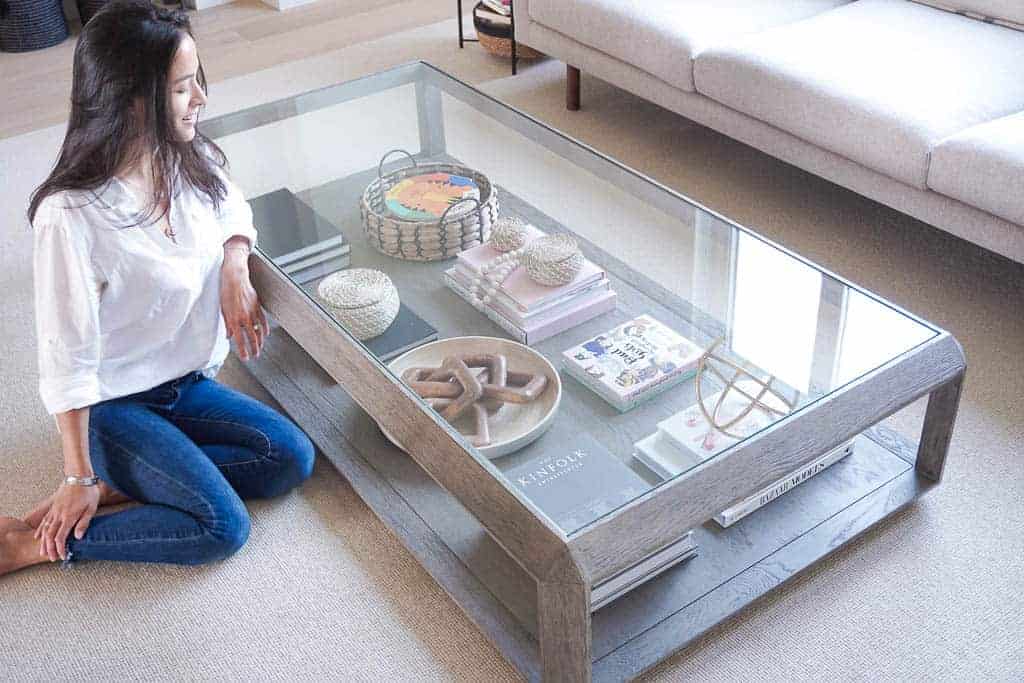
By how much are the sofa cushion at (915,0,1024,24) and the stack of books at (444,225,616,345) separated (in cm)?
141

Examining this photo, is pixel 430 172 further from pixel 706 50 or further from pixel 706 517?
pixel 706 517

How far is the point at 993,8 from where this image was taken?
2.70 m

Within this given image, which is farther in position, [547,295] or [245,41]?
[245,41]

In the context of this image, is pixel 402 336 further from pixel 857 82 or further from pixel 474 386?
pixel 857 82

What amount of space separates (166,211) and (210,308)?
0.22m

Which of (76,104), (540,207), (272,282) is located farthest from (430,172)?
(76,104)

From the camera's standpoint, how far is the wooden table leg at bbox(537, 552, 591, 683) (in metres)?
1.36

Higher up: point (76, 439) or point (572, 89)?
point (76, 439)

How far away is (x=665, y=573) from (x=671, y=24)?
1.60m

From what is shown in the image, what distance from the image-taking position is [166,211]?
176cm

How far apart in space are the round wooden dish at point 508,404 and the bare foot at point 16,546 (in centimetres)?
63

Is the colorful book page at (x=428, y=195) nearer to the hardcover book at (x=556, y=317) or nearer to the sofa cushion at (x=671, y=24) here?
the hardcover book at (x=556, y=317)

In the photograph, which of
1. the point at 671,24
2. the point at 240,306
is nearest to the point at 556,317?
the point at 240,306

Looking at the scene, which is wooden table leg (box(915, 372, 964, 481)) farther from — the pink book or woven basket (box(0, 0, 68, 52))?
woven basket (box(0, 0, 68, 52))
